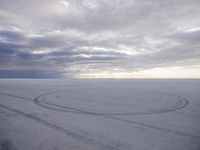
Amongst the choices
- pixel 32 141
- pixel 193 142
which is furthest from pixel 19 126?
pixel 193 142

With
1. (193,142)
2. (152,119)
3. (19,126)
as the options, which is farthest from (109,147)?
(19,126)

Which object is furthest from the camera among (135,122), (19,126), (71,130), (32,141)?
(135,122)

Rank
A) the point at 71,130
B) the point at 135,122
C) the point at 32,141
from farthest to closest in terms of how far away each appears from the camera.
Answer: the point at 135,122, the point at 71,130, the point at 32,141

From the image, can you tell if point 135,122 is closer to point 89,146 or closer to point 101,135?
point 101,135

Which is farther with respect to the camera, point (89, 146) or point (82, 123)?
point (82, 123)

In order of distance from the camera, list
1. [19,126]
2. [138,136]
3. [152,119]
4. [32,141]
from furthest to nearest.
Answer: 1. [152,119]
2. [19,126]
3. [138,136]
4. [32,141]

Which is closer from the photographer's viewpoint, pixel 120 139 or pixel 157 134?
pixel 120 139

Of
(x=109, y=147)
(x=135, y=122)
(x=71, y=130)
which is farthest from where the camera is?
(x=135, y=122)

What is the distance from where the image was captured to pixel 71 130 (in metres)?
7.11

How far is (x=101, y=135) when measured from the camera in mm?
6469

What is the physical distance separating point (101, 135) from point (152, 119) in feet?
14.0

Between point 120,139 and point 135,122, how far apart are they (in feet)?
8.50

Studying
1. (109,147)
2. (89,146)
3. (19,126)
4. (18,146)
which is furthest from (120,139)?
(19,126)

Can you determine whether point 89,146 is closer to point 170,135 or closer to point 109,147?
point 109,147
